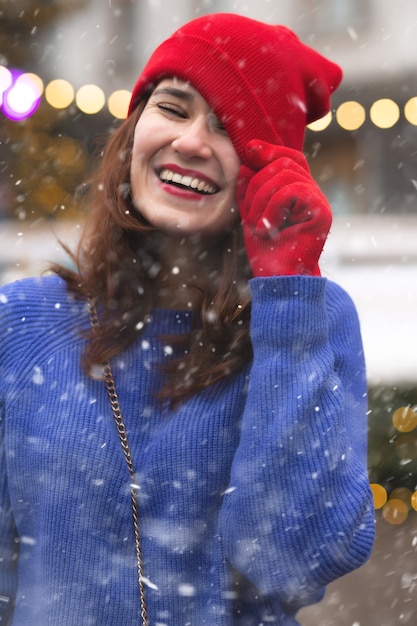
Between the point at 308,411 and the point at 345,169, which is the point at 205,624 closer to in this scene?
the point at 308,411

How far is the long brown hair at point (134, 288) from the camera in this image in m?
2.04

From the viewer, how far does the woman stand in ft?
5.95

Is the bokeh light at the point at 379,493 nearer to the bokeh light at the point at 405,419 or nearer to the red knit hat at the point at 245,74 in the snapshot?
the bokeh light at the point at 405,419

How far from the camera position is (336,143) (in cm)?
1094

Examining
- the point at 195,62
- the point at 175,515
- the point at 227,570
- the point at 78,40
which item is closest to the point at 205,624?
the point at 227,570

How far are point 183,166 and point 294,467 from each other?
774mm

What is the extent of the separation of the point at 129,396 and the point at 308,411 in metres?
0.47

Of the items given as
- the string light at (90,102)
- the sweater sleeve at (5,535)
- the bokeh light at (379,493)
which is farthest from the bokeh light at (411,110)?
the sweater sleeve at (5,535)

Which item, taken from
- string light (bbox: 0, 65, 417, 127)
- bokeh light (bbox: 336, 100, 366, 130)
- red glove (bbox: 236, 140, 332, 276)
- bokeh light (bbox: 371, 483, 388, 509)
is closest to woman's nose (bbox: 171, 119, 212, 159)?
red glove (bbox: 236, 140, 332, 276)

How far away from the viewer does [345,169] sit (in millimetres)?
11039

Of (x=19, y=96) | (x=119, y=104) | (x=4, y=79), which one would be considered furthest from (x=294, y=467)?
(x=119, y=104)

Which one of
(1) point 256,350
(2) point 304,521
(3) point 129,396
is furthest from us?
(3) point 129,396

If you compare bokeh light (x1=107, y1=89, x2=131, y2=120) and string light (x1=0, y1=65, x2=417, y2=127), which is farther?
bokeh light (x1=107, y1=89, x2=131, y2=120)

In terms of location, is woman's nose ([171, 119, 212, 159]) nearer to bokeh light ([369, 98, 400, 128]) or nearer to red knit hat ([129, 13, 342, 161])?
red knit hat ([129, 13, 342, 161])
